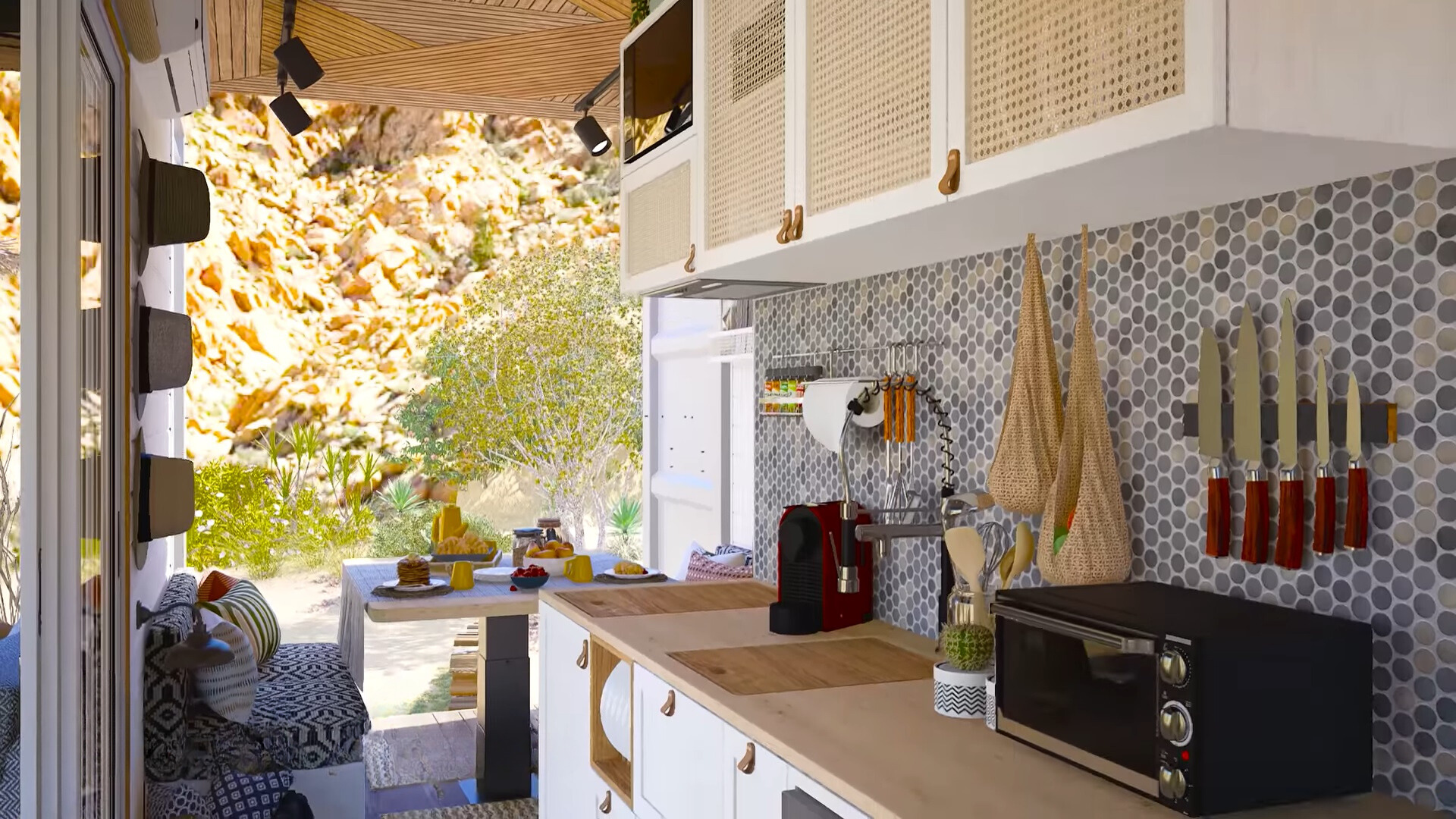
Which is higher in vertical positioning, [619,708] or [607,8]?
[607,8]

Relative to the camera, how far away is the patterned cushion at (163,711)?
307 centimetres

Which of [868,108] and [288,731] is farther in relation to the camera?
[288,731]

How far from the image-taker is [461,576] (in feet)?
13.2

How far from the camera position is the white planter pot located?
177 centimetres

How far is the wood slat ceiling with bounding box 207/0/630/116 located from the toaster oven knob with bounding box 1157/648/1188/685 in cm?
300

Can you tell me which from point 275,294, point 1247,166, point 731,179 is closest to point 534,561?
point 731,179

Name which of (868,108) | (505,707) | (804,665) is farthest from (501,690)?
(868,108)

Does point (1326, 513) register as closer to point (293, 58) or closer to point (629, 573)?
point (629, 573)

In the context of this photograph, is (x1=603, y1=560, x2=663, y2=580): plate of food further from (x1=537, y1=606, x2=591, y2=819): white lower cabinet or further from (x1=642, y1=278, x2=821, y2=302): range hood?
(x1=642, y1=278, x2=821, y2=302): range hood

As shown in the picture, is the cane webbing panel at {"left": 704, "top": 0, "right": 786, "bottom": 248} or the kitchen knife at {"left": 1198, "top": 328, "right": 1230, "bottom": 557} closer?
the kitchen knife at {"left": 1198, "top": 328, "right": 1230, "bottom": 557}

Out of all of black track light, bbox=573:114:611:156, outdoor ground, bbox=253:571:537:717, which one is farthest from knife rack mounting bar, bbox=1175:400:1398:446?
outdoor ground, bbox=253:571:537:717

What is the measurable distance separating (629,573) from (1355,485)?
3.09 m

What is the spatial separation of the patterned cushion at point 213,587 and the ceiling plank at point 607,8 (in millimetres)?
2467

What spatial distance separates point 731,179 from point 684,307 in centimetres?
342
